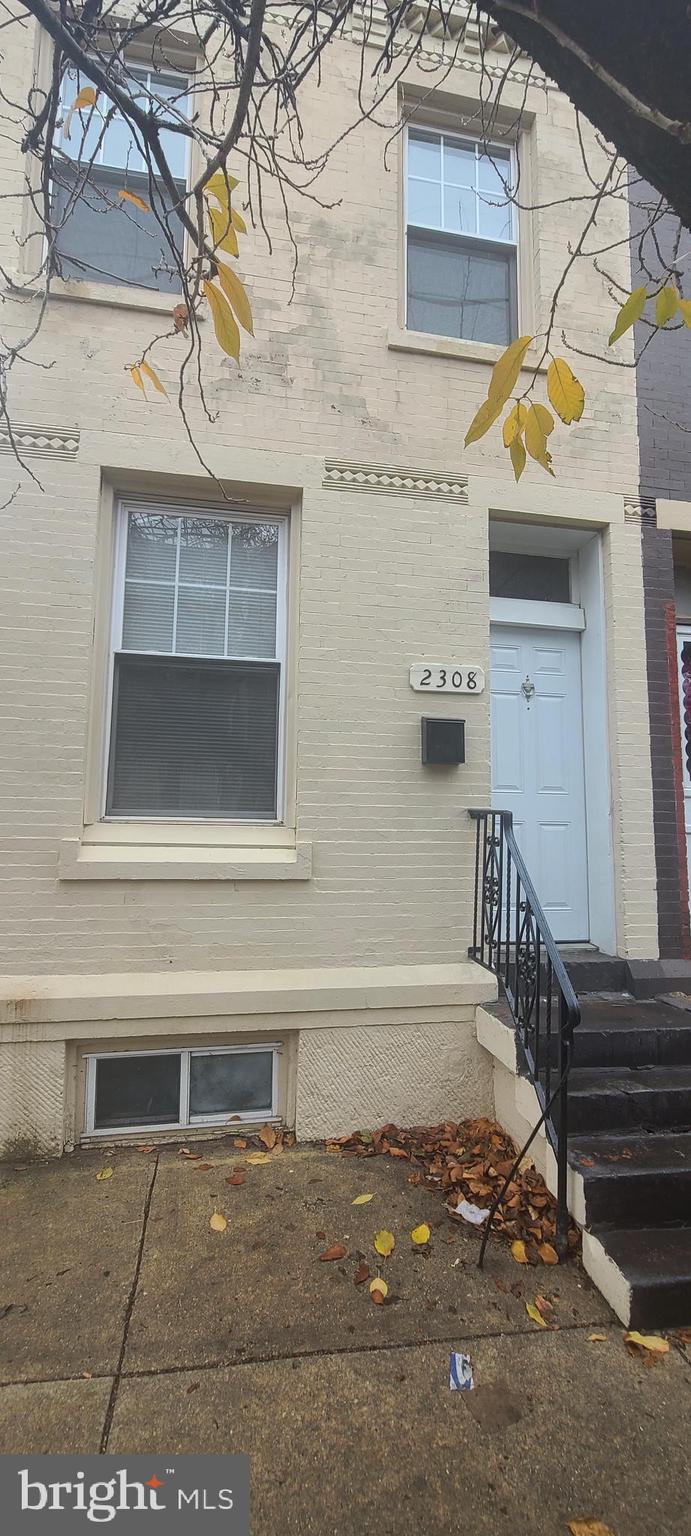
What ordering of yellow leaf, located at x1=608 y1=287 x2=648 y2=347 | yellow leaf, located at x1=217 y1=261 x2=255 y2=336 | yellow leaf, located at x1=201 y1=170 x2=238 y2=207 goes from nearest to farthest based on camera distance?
yellow leaf, located at x1=608 y1=287 x2=648 y2=347 < yellow leaf, located at x1=217 y1=261 x2=255 y2=336 < yellow leaf, located at x1=201 y1=170 x2=238 y2=207

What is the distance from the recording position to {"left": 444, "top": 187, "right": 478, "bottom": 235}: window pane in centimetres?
485

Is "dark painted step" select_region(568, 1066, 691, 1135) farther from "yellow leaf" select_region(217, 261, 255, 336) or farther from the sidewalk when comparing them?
"yellow leaf" select_region(217, 261, 255, 336)

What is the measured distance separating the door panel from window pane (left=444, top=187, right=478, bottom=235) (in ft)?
8.94

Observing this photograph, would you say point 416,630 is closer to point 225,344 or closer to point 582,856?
point 582,856

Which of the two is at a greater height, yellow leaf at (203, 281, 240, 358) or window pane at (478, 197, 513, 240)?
window pane at (478, 197, 513, 240)

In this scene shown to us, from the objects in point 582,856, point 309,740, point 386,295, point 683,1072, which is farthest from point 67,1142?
point 386,295

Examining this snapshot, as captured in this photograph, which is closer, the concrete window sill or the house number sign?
the concrete window sill

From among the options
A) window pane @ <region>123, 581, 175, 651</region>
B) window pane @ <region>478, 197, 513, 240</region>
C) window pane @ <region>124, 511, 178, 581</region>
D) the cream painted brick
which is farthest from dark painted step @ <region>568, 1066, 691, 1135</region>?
window pane @ <region>478, 197, 513, 240</region>

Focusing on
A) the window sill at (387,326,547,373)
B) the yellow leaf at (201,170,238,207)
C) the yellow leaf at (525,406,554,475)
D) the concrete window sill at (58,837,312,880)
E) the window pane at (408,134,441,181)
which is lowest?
the concrete window sill at (58,837,312,880)

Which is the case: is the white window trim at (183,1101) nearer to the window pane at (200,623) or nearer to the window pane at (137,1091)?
the window pane at (137,1091)

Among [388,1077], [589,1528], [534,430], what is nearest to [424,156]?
[534,430]

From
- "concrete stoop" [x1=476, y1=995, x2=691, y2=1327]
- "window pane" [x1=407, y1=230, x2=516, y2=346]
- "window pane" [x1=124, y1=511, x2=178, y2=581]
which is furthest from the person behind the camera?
"window pane" [x1=407, y1=230, x2=516, y2=346]

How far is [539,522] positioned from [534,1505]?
14.7 feet

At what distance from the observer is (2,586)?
3.89 meters
